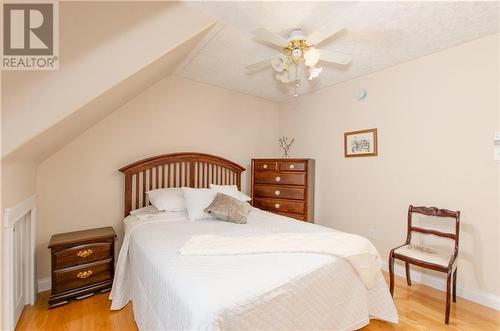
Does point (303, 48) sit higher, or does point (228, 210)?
point (303, 48)

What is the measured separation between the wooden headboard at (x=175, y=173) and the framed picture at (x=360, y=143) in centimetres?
152

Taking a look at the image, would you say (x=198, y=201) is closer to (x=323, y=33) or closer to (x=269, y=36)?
(x=269, y=36)

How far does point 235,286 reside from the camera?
1.16 meters

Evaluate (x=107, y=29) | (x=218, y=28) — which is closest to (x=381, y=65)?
(x=218, y=28)

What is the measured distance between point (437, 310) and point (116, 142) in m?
3.57

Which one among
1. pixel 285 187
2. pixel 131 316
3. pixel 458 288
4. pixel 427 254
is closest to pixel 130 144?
pixel 131 316

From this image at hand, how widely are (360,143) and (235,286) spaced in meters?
2.59

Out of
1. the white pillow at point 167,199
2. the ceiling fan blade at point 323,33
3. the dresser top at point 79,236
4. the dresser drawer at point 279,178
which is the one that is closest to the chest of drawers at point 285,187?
the dresser drawer at point 279,178

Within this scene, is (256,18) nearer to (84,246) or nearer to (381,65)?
(381,65)

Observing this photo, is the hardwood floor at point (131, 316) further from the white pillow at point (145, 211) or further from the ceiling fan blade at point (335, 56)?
the ceiling fan blade at point (335, 56)

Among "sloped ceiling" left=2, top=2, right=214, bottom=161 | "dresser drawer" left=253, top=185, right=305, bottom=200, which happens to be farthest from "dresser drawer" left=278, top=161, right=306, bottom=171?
"sloped ceiling" left=2, top=2, right=214, bottom=161

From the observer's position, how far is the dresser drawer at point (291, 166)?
3.29m

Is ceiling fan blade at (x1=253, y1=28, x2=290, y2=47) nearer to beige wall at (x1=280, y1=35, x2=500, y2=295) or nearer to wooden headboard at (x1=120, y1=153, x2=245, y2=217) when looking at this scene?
beige wall at (x1=280, y1=35, x2=500, y2=295)

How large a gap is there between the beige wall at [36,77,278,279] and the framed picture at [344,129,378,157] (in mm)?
1448
